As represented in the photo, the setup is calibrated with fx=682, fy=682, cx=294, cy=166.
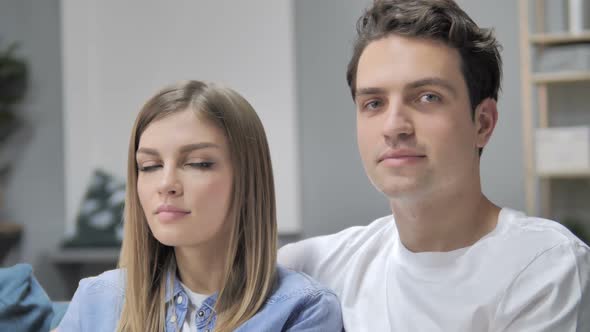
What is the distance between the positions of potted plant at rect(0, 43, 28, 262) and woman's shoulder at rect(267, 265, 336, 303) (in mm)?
2720

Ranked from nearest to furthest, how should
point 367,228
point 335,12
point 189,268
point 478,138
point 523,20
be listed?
point 478,138 < point 189,268 < point 367,228 < point 523,20 < point 335,12

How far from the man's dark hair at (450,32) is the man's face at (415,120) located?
0.01 metres

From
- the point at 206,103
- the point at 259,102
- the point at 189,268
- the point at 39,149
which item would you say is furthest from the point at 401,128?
the point at 39,149

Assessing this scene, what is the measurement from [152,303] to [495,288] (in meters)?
0.56

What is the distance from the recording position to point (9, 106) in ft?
11.7

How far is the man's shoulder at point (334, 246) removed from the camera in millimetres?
1245

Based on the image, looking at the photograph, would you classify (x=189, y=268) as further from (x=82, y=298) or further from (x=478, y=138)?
(x=478, y=138)

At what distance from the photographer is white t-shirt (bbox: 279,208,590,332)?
930 mm

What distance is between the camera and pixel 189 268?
1.17 m

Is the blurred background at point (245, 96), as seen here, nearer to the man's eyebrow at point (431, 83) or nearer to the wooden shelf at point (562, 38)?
the wooden shelf at point (562, 38)

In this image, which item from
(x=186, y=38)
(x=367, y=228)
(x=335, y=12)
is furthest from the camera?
(x=186, y=38)

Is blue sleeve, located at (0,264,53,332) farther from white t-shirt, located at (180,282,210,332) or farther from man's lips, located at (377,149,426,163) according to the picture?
man's lips, located at (377,149,426,163)

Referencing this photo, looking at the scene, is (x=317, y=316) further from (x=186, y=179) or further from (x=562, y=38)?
(x=562, y=38)

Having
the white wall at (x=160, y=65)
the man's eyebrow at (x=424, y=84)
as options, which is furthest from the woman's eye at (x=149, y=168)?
the white wall at (x=160, y=65)
